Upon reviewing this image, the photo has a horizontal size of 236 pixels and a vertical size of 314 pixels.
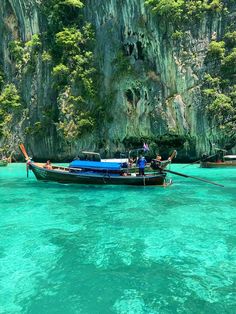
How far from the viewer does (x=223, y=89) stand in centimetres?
3581

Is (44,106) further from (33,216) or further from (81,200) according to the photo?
(33,216)

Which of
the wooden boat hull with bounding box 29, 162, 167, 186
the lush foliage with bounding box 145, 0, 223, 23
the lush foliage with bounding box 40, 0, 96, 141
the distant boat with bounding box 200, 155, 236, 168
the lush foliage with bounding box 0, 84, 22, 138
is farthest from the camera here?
the lush foliage with bounding box 0, 84, 22, 138

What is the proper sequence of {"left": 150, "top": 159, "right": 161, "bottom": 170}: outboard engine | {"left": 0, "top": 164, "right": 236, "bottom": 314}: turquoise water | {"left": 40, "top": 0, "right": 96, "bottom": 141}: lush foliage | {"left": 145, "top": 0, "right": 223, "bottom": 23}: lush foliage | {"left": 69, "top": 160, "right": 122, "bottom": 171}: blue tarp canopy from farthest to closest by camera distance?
1. {"left": 40, "top": 0, "right": 96, "bottom": 141}: lush foliage
2. {"left": 145, "top": 0, "right": 223, "bottom": 23}: lush foliage
3. {"left": 69, "top": 160, "right": 122, "bottom": 171}: blue tarp canopy
4. {"left": 150, "top": 159, "right": 161, "bottom": 170}: outboard engine
5. {"left": 0, "top": 164, "right": 236, "bottom": 314}: turquoise water

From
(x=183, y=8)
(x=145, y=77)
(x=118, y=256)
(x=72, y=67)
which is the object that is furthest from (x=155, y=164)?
(x=72, y=67)

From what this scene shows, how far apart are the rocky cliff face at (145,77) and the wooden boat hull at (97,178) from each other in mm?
16121

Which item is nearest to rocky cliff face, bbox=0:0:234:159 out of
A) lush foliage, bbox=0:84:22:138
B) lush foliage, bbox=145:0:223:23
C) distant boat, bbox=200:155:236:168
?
lush foliage, bbox=145:0:223:23

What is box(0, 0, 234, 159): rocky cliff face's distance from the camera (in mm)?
36375

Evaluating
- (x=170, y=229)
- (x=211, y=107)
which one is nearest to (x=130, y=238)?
(x=170, y=229)

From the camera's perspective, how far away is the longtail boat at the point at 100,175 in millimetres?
21641

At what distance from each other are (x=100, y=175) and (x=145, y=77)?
18.6 metres

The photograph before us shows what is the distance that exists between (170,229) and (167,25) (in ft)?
96.6

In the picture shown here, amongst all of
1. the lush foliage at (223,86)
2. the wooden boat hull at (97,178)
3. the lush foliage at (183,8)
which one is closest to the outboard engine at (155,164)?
the wooden boat hull at (97,178)

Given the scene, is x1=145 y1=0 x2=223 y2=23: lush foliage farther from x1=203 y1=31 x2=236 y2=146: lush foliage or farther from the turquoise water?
the turquoise water

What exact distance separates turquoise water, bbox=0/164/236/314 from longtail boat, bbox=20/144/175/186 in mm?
4688
